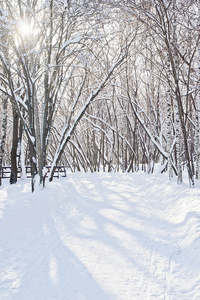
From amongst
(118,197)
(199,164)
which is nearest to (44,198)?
(118,197)

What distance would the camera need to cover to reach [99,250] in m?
4.20

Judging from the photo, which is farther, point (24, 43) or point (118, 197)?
point (118, 197)

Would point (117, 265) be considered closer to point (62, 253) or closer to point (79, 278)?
point (79, 278)

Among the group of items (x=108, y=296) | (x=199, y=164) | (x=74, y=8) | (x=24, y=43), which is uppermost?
(x=74, y=8)

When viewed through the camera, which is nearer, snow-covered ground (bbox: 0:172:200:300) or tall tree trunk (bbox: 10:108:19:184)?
snow-covered ground (bbox: 0:172:200:300)

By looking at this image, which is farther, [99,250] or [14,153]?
[14,153]

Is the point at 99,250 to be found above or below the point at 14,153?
below

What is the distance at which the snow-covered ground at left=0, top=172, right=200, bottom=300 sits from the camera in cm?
303

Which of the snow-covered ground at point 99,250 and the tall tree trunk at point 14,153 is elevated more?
the tall tree trunk at point 14,153

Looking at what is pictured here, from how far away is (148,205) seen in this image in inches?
297

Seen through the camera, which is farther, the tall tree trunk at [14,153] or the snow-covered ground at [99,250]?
the tall tree trunk at [14,153]

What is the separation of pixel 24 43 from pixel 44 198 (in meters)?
4.81

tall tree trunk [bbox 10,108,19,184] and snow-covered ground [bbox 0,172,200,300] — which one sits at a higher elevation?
tall tree trunk [bbox 10,108,19,184]

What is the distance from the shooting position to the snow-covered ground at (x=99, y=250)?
3.03 meters
